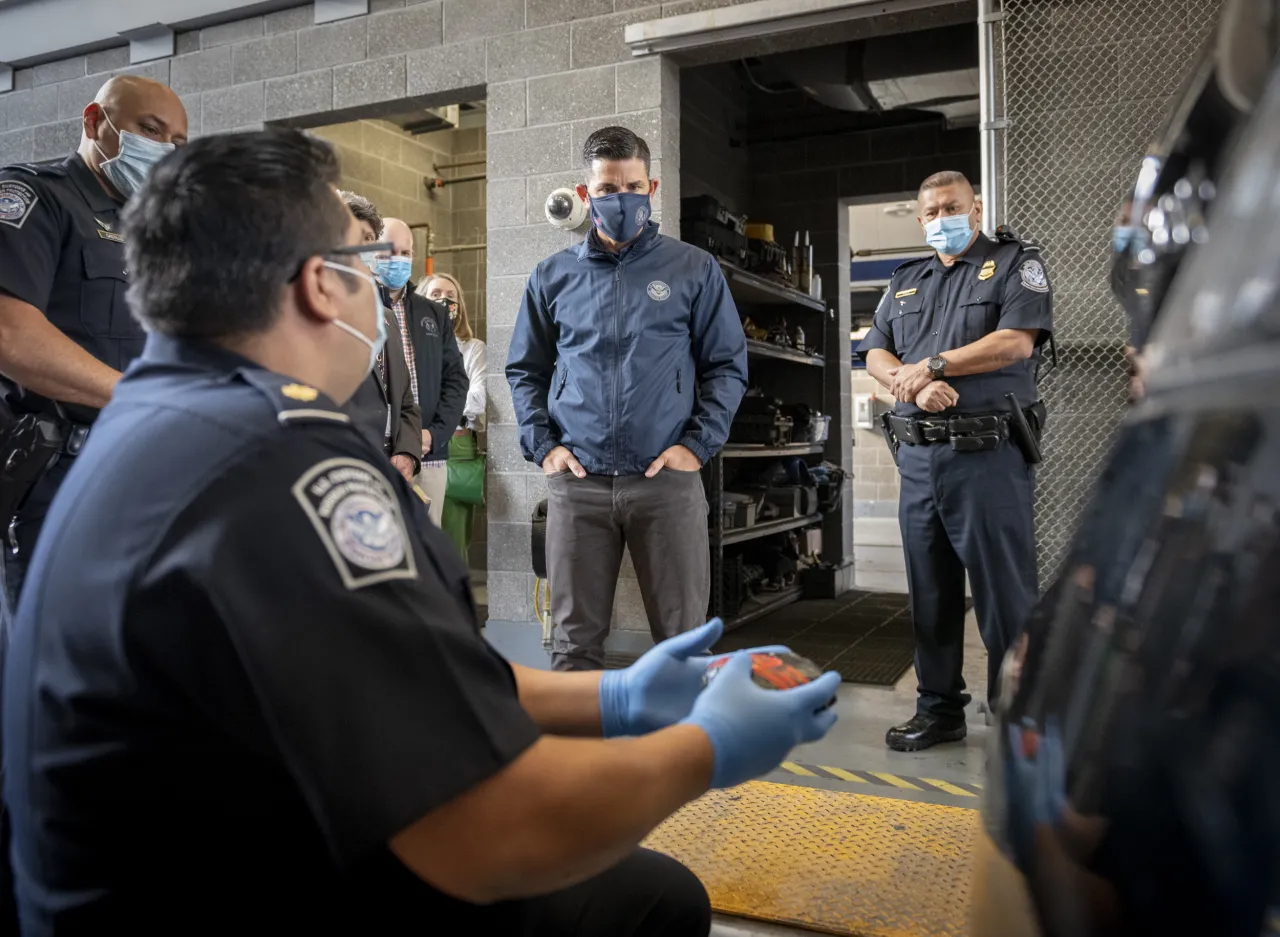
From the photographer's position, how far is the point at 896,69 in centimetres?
590

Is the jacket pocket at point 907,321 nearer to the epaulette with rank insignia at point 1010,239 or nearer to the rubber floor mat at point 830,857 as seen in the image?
the epaulette with rank insignia at point 1010,239

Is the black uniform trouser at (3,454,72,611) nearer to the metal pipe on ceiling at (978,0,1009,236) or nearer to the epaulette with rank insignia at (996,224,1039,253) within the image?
the epaulette with rank insignia at (996,224,1039,253)

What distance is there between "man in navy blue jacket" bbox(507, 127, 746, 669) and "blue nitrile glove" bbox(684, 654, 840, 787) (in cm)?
202

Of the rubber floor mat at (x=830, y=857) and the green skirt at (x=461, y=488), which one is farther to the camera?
the green skirt at (x=461, y=488)

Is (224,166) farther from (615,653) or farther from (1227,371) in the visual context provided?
(615,653)

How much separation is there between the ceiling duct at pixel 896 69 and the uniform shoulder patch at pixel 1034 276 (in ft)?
9.97

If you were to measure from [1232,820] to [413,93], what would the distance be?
5.36 m

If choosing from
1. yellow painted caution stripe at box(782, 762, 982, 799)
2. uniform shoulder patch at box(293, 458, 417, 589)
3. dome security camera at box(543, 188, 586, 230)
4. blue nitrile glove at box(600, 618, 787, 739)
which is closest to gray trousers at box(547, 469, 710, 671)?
yellow painted caution stripe at box(782, 762, 982, 799)

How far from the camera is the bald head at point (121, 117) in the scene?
263 centimetres

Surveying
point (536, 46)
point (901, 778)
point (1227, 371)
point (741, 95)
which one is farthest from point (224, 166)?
A: point (741, 95)

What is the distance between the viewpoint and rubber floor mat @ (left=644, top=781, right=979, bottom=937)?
207 cm

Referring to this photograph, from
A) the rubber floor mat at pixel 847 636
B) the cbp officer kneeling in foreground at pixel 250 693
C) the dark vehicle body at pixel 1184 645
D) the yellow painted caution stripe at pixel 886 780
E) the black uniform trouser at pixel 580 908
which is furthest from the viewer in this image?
the rubber floor mat at pixel 847 636

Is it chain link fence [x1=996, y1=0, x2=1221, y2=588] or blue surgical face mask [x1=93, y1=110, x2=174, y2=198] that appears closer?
blue surgical face mask [x1=93, y1=110, x2=174, y2=198]

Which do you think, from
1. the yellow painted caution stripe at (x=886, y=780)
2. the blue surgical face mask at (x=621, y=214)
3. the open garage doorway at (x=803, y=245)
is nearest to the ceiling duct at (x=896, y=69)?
the open garage doorway at (x=803, y=245)
